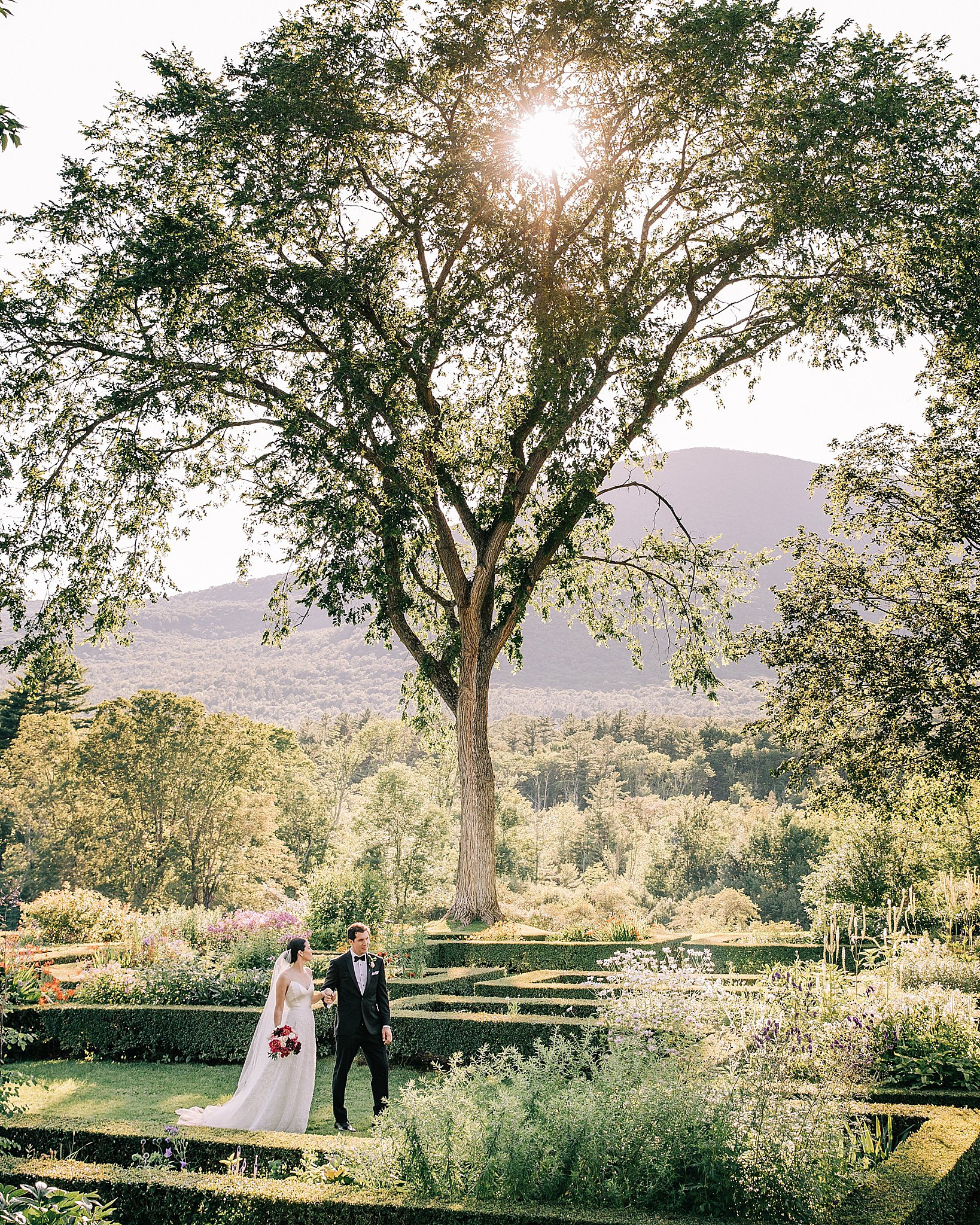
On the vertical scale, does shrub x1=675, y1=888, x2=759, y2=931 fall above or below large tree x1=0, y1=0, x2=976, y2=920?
below

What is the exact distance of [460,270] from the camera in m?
16.6

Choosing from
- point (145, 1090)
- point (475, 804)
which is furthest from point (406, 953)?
point (145, 1090)

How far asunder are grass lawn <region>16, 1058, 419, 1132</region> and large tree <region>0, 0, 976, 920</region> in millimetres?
8081

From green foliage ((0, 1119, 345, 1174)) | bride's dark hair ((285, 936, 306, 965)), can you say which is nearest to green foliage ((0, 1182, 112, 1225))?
green foliage ((0, 1119, 345, 1174))

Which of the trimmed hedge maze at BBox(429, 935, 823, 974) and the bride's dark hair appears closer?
the bride's dark hair

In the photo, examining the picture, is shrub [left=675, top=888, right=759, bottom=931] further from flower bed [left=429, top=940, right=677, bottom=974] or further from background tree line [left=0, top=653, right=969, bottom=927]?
flower bed [left=429, top=940, right=677, bottom=974]

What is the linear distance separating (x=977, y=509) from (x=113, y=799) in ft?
99.2

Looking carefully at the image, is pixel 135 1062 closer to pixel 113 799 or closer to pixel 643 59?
pixel 643 59

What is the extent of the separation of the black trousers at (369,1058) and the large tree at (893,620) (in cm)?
1234

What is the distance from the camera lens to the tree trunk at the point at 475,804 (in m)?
17.4

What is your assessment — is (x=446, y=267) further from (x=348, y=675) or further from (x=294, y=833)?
(x=348, y=675)

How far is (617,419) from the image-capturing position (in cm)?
1602

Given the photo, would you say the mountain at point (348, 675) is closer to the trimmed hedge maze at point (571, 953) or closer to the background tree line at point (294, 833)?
the background tree line at point (294, 833)

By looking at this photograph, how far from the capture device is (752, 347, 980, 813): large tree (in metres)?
16.7
